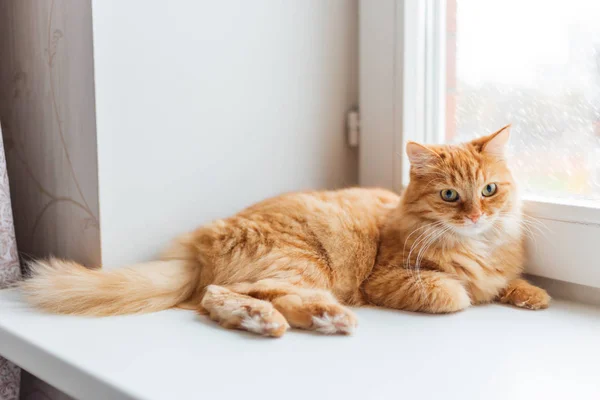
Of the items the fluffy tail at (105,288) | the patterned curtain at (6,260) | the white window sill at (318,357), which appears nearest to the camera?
the white window sill at (318,357)

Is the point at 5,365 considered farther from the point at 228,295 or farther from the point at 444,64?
the point at 444,64

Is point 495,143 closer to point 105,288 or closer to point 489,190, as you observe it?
point 489,190

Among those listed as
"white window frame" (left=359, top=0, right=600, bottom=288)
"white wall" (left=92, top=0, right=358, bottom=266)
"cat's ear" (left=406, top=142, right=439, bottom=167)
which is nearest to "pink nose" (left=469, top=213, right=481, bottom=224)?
"cat's ear" (left=406, top=142, right=439, bottom=167)

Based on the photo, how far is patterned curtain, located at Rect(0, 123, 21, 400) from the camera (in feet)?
3.98

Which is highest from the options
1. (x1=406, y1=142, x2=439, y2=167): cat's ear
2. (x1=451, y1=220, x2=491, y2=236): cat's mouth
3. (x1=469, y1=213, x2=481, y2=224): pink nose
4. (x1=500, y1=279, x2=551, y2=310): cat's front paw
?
(x1=406, y1=142, x2=439, y2=167): cat's ear

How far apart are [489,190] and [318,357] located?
0.54m

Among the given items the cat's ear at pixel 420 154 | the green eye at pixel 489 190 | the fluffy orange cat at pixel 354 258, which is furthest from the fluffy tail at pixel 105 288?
the green eye at pixel 489 190

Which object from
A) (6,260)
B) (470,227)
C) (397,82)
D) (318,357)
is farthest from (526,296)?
(6,260)

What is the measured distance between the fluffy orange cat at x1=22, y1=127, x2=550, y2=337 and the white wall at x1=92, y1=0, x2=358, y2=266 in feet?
0.39

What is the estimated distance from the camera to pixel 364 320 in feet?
3.68

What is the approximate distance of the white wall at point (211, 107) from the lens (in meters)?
1.22

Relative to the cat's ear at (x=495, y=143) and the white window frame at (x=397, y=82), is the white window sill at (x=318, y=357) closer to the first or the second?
the cat's ear at (x=495, y=143)

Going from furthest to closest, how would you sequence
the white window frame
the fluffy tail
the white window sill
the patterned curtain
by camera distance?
the white window frame, the patterned curtain, the fluffy tail, the white window sill

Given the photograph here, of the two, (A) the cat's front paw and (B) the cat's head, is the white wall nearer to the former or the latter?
(B) the cat's head
